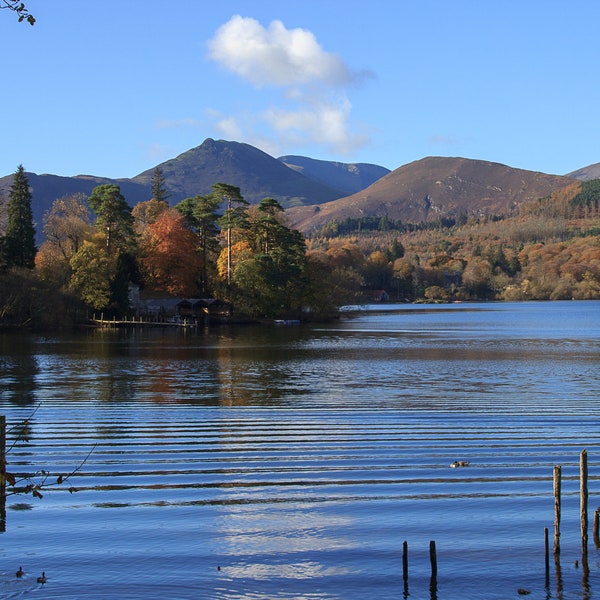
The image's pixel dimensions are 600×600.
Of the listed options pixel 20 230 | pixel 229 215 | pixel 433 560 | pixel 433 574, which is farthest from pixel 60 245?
pixel 433 560

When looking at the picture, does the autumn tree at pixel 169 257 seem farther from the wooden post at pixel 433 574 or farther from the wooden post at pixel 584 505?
the wooden post at pixel 433 574

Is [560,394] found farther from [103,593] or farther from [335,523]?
[103,593]

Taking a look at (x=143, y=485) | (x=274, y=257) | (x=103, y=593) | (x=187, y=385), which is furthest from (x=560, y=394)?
(x=274, y=257)

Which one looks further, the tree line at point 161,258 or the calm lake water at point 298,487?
the tree line at point 161,258

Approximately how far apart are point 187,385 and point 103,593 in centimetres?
2441

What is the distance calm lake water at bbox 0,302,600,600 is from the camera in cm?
1118

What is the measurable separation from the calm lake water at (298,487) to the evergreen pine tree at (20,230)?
4917 cm

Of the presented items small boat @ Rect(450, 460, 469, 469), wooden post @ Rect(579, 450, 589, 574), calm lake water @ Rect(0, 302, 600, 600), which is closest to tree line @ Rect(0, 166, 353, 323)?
calm lake water @ Rect(0, 302, 600, 600)

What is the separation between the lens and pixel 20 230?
3322 inches

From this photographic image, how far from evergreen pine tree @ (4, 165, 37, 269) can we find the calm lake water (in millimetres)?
49171

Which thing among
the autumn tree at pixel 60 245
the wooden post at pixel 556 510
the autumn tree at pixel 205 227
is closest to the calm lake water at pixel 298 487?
the wooden post at pixel 556 510

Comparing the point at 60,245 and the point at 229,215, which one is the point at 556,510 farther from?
the point at 229,215

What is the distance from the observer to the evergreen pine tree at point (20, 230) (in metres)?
82.9

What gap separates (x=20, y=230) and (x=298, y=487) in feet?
247
